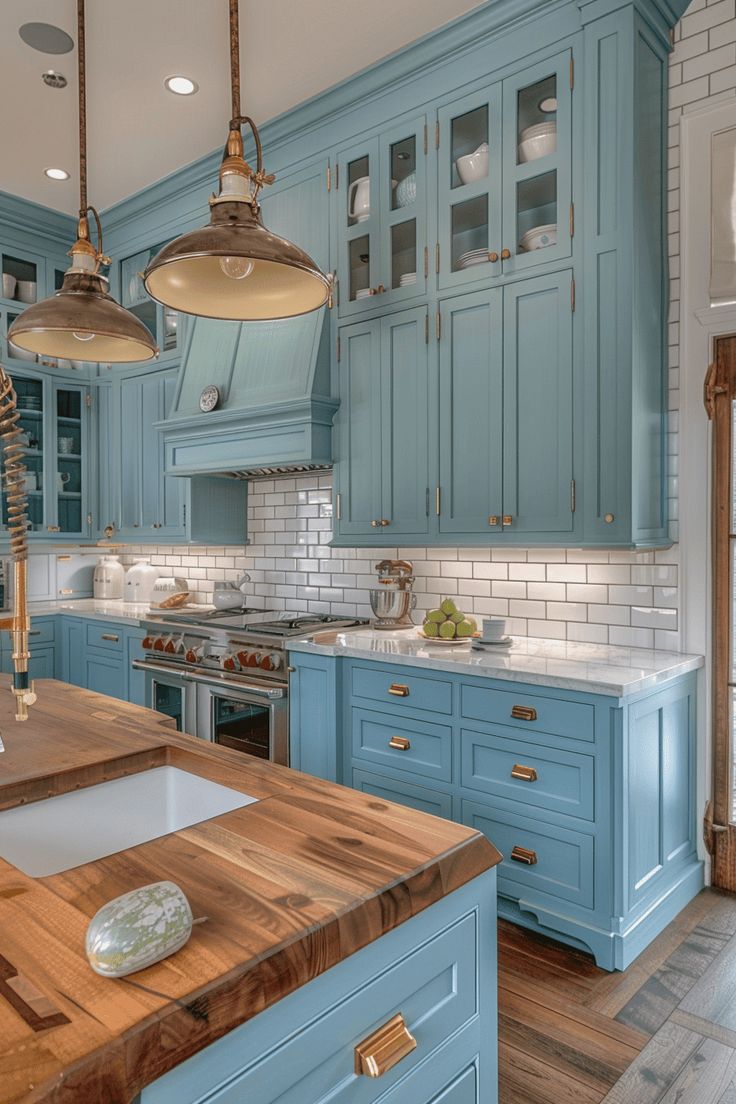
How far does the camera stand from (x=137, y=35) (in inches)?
119

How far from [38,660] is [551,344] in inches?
147

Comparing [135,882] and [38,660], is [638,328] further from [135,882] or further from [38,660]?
[38,660]

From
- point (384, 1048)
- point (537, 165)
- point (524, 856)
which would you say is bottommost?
point (524, 856)

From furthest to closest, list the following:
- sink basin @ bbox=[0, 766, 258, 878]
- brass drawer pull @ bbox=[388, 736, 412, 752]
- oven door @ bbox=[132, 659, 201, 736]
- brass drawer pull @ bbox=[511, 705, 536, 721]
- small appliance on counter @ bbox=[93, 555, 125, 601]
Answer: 1. small appliance on counter @ bbox=[93, 555, 125, 601]
2. oven door @ bbox=[132, 659, 201, 736]
3. brass drawer pull @ bbox=[388, 736, 412, 752]
4. brass drawer pull @ bbox=[511, 705, 536, 721]
5. sink basin @ bbox=[0, 766, 258, 878]

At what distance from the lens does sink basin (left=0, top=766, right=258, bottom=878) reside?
1.34 metres

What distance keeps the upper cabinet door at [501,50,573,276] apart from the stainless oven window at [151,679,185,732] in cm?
259

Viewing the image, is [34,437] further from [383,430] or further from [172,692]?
[383,430]

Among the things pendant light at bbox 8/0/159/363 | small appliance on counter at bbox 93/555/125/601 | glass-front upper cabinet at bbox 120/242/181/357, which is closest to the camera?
pendant light at bbox 8/0/159/363

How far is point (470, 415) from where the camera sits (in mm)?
3012

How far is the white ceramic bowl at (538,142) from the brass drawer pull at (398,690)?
2.10 m

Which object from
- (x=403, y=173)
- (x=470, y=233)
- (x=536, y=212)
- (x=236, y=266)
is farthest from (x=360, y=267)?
(x=236, y=266)

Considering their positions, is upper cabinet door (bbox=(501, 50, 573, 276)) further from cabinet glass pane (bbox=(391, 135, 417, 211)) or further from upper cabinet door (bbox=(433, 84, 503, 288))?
cabinet glass pane (bbox=(391, 135, 417, 211))

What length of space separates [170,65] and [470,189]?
1455 mm

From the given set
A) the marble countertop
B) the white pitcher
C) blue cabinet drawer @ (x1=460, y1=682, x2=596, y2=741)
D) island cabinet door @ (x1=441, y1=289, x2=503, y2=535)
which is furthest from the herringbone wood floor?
the white pitcher
